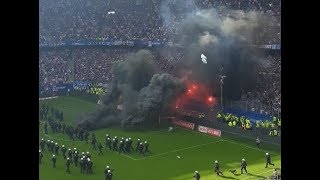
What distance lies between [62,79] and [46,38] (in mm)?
6169

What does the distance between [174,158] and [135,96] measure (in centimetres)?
780

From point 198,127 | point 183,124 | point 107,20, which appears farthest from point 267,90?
point 107,20

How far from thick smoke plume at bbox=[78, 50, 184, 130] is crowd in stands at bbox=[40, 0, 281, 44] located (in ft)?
18.4

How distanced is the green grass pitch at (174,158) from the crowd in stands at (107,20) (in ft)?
41.0

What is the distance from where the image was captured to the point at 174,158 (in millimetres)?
18297

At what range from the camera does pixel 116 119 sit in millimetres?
24203

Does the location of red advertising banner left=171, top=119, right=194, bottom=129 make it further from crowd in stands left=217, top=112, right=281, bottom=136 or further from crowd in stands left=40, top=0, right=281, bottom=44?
crowd in stands left=40, top=0, right=281, bottom=44

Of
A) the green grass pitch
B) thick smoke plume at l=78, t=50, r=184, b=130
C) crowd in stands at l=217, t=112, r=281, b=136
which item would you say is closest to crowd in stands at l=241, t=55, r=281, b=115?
crowd in stands at l=217, t=112, r=281, b=136

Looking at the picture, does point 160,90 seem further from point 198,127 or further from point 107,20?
point 107,20

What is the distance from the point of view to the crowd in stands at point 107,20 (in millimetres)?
33469

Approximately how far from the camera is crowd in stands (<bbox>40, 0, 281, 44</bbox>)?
33469 mm

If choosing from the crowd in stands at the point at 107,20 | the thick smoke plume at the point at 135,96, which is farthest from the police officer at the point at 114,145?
the crowd in stands at the point at 107,20
